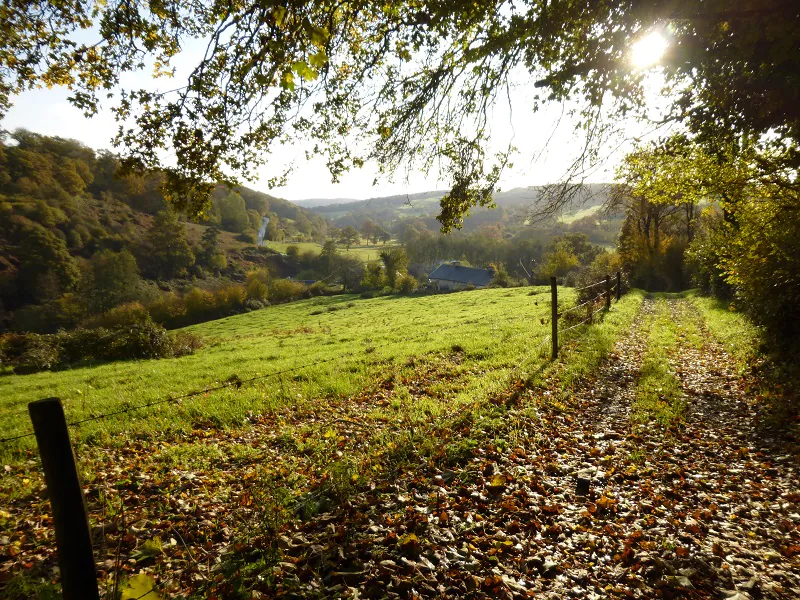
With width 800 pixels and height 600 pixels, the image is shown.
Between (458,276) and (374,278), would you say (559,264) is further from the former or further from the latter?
(374,278)

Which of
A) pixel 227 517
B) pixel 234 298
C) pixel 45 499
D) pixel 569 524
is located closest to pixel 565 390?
pixel 569 524

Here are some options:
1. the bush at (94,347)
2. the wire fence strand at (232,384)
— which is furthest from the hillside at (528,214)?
the bush at (94,347)

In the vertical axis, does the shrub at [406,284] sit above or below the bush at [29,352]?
above

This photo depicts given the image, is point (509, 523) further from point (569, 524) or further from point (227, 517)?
point (227, 517)

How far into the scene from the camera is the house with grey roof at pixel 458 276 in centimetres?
7825

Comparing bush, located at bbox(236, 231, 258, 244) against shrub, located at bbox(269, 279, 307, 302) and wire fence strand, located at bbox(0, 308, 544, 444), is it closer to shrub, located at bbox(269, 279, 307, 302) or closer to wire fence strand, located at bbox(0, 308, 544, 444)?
shrub, located at bbox(269, 279, 307, 302)

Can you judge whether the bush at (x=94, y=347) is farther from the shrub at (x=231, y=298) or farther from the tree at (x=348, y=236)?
the tree at (x=348, y=236)

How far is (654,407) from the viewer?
23.6ft

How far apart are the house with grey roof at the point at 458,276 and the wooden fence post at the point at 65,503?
7593 centimetres

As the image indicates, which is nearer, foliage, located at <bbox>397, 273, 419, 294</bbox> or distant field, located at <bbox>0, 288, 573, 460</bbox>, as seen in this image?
distant field, located at <bbox>0, 288, 573, 460</bbox>

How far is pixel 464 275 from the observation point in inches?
3132

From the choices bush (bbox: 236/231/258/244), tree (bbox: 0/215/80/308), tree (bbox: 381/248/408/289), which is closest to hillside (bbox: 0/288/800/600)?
tree (bbox: 381/248/408/289)

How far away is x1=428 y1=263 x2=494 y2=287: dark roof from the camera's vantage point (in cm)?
7831

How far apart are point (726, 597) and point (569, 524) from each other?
4.50 ft
